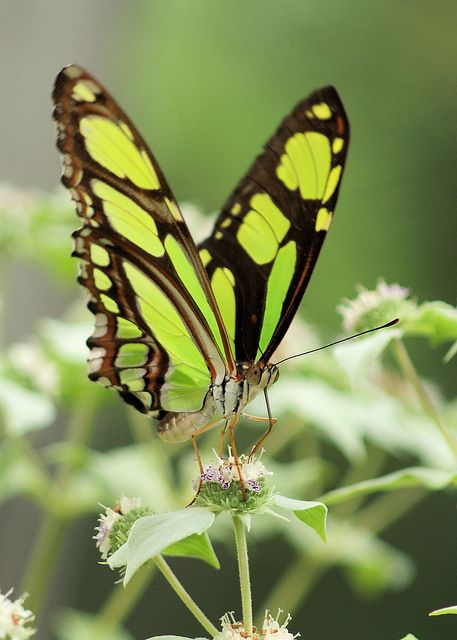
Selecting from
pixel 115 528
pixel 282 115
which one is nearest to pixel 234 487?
pixel 115 528

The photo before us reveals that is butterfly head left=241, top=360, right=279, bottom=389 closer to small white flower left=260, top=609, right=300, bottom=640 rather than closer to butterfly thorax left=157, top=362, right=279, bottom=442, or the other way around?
butterfly thorax left=157, top=362, right=279, bottom=442

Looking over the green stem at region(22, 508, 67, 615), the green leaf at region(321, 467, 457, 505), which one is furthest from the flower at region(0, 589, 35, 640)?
the green stem at region(22, 508, 67, 615)

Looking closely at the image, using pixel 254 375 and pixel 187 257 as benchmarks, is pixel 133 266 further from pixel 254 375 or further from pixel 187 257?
pixel 254 375

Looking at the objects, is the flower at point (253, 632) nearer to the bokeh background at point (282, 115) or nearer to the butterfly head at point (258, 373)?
the butterfly head at point (258, 373)

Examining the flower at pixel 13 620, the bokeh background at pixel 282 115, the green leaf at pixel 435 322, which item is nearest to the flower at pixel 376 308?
the green leaf at pixel 435 322

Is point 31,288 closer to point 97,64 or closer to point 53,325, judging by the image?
point 97,64

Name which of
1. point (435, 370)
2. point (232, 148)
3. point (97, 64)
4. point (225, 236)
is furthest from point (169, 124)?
point (225, 236)

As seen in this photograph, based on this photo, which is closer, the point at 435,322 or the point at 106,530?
the point at 106,530
